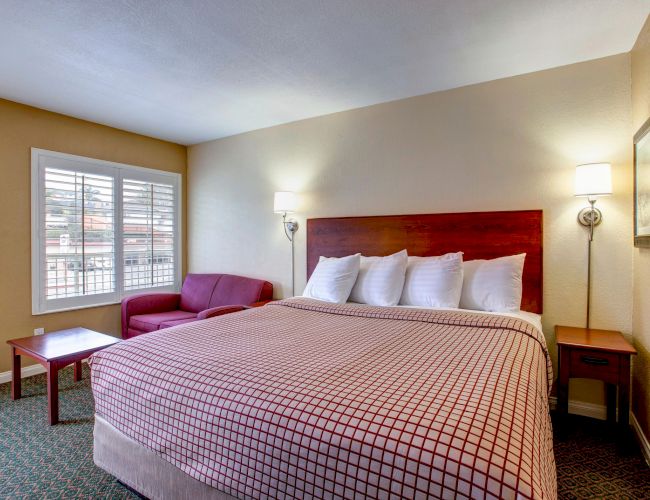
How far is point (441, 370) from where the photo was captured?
142cm

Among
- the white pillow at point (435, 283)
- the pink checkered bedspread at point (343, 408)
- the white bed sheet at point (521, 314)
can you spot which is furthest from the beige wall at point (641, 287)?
the white pillow at point (435, 283)

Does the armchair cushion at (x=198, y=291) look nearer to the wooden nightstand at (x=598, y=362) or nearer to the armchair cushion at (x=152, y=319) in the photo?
the armchair cushion at (x=152, y=319)

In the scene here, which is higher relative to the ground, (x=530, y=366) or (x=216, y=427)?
(x=530, y=366)

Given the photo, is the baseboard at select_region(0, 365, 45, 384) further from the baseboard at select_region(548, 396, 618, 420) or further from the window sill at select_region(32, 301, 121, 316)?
the baseboard at select_region(548, 396, 618, 420)

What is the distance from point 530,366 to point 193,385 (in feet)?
4.51

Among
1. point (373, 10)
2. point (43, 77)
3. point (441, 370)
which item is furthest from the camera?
point (43, 77)

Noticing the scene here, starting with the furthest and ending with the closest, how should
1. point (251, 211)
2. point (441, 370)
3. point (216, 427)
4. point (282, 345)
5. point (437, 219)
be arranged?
point (251, 211) → point (437, 219) → point (282, 345) → point (441, 370) → point (216, 427)

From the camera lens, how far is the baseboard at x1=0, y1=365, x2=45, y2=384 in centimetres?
325

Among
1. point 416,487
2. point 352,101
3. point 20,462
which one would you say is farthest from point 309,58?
point 20,462

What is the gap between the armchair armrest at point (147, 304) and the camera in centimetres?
377

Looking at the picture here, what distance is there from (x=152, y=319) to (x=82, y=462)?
169 cm

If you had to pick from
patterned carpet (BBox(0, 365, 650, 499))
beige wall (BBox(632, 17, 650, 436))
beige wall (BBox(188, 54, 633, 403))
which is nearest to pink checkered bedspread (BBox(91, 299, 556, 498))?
patterned carpet (BBox(0, 365, 650, 499))

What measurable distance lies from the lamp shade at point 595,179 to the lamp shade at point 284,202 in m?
2.38

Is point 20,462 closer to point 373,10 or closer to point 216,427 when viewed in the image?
point 216,427
